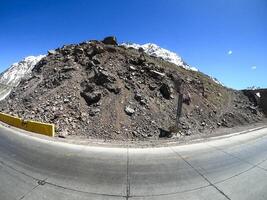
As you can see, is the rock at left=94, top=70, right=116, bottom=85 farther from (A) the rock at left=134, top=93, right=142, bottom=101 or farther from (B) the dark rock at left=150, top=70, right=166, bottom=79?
(B) the dark rock at left=150, top=70, right=166, bottom=79

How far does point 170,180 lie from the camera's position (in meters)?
7.31

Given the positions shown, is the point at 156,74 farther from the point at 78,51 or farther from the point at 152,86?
the point at 78,51

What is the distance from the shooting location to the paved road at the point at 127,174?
6.26m

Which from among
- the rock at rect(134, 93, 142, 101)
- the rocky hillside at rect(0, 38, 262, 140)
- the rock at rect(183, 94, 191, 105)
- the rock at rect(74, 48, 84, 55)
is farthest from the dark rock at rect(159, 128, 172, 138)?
the rock at rect(74, 48, 84, 55)

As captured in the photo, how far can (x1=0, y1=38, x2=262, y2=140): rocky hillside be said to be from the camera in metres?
18.1

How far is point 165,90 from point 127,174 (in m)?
17.6

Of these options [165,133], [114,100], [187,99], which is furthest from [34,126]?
[187,99]

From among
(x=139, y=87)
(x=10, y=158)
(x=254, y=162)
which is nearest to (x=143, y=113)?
(x=139, y=87)

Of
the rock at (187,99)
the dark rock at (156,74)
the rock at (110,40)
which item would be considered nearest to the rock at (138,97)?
the dark rock at (156,74)

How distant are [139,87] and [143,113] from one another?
15.4ft

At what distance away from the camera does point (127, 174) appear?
7.73m

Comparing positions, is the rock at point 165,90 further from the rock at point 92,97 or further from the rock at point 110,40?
the rock at point 110,40

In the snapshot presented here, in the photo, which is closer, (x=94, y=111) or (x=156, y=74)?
(x=94, y=111)

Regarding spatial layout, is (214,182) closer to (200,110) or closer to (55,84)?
(200,110)
